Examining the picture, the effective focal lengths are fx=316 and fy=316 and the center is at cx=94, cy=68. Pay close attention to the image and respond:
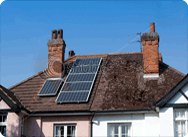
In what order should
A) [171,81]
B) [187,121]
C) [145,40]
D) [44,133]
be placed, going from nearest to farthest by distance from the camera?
[187,121], [44,133], [171,81], [145,40]

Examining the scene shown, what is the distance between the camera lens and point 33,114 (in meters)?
17.5

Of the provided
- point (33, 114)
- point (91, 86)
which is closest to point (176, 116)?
point (91, 86)

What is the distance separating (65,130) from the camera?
56.6ft

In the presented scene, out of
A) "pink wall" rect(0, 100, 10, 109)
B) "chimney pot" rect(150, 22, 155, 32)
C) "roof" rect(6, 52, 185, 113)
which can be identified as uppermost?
"chimney pot" rect(150, 22, 155, 32)

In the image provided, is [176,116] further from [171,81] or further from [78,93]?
[78,93]

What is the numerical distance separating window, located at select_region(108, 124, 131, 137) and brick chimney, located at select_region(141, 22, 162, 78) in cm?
391

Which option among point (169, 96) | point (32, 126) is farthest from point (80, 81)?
point (169, 96)

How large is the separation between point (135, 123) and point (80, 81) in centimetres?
473

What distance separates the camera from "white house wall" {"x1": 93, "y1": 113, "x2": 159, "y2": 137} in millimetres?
16234

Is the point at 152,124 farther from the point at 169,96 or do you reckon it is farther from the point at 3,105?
the point at 3,105

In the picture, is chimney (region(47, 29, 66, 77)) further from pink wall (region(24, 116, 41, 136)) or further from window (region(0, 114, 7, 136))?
window (region(0, 114, 7, 136))

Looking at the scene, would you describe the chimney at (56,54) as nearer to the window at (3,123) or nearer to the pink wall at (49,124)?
the pink wall at (49,124)

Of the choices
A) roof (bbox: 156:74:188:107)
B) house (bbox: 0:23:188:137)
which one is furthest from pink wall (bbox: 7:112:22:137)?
roof (bbox: 156:74:188:107)

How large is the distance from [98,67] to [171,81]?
4.89 metres
